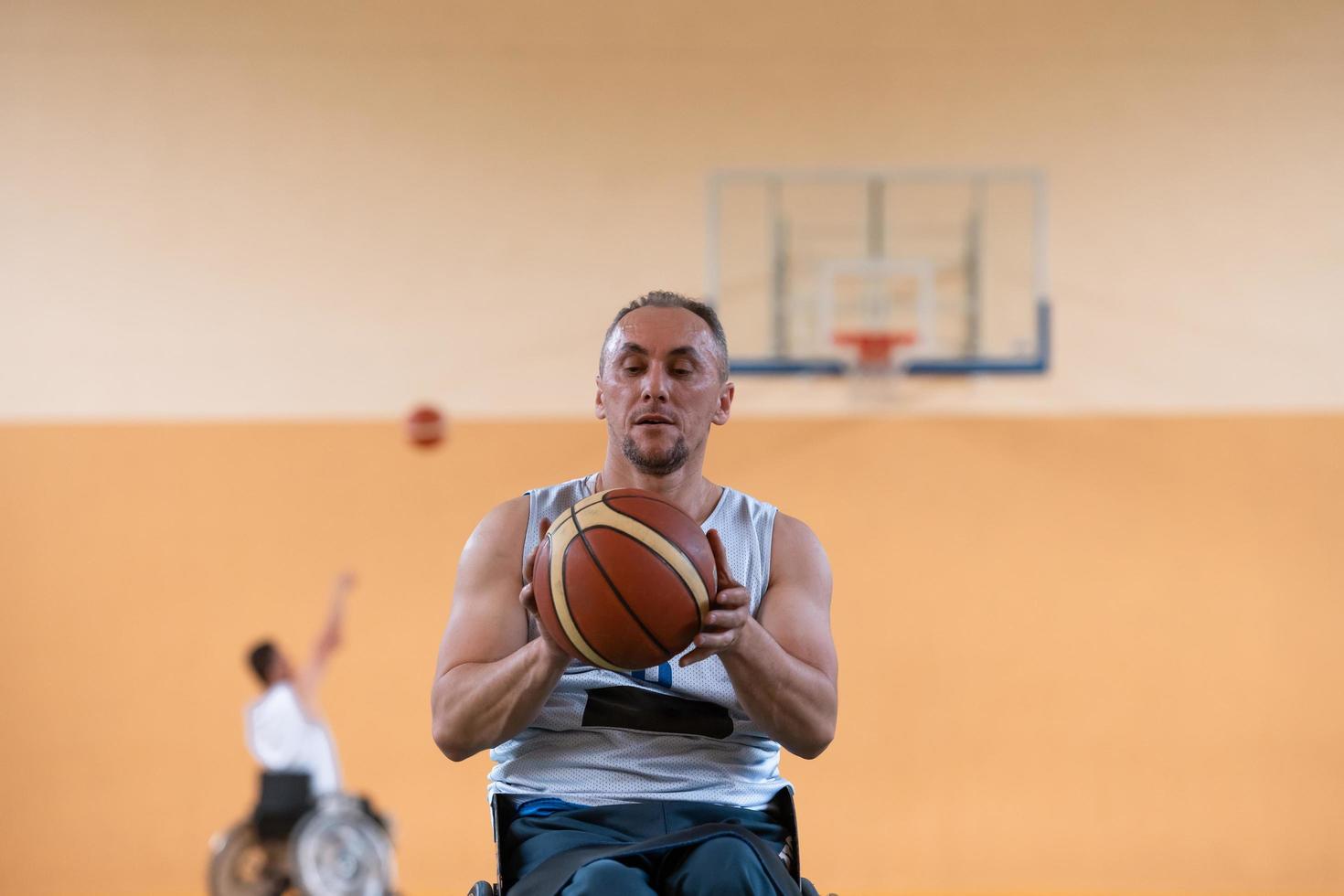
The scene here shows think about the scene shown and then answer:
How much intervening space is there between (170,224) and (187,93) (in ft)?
1.54

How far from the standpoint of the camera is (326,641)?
15.9 feet

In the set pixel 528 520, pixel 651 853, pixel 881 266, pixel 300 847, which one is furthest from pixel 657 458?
pixel 300 847

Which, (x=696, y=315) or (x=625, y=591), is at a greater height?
(x=696, y=315)

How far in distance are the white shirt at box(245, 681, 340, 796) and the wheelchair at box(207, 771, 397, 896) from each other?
1.6 inches

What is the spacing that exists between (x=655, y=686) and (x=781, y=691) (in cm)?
20

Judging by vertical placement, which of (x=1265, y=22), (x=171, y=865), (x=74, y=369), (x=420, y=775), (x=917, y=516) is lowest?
(x=171, y=865)

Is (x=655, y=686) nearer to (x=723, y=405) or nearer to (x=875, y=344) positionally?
(x=723, y=405)

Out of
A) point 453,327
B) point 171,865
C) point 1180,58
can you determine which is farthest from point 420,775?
point 1180,58

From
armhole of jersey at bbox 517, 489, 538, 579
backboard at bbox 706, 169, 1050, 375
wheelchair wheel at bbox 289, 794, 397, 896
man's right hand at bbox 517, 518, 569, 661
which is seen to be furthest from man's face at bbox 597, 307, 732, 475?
wheelchair wheel at bbox 289, 794, 397, 896

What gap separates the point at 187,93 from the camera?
16.1ft

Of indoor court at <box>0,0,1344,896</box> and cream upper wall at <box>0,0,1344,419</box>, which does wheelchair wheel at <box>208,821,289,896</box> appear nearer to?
indoor court at <box>0,0,1344,896</box>

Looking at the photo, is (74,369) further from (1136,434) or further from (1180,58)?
(1180,58)

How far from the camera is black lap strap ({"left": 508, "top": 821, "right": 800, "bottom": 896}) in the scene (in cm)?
168

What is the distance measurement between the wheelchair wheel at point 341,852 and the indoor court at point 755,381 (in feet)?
0.38
